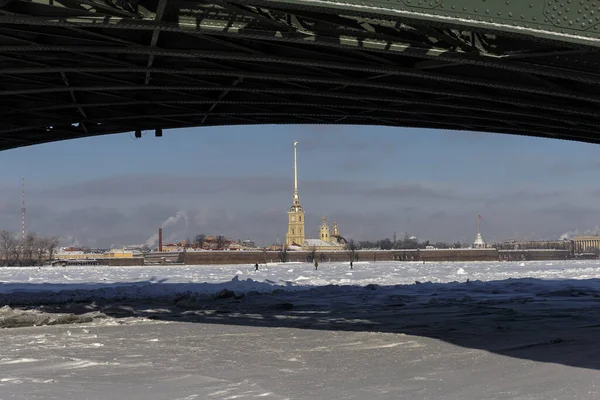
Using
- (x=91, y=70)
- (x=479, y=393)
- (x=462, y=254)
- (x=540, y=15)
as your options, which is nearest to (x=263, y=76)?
(x=91, y=70)

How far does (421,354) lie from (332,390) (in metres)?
3.68

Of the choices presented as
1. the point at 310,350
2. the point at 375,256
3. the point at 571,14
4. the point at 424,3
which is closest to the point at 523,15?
the point at 571,14

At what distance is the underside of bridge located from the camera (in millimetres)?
8719

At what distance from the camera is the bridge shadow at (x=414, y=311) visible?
14.3m

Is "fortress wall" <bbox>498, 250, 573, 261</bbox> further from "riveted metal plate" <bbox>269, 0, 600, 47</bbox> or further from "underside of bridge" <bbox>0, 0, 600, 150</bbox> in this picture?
"riveted metal plate" <bbox>269, 0, 600, 47</bbox>

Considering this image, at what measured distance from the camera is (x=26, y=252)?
161375mm

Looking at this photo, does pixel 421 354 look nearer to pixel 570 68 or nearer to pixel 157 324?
pixel 570 68

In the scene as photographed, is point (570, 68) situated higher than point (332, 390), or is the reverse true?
point (570, 68)

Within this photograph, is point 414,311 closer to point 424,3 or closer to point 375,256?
point 424,3

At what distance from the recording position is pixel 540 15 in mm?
8703

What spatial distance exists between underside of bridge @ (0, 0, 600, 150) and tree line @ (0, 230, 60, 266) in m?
133

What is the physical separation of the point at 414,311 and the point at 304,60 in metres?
10.9

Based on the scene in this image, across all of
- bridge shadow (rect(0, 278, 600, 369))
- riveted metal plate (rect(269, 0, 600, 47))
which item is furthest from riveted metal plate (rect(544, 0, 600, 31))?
bridge shadow (rect(0, 278, 600, 369))

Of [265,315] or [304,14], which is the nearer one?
[304,14]
